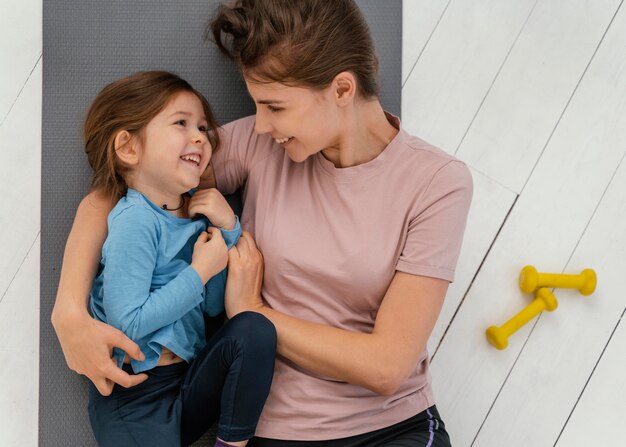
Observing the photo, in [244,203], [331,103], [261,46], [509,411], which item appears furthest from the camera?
[509,411]

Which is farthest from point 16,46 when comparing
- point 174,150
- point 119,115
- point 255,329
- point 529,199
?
point 529,199

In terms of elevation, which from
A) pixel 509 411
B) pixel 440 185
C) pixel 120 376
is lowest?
pixel 120 376

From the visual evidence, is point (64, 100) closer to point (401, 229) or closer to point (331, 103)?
point (331, 103)

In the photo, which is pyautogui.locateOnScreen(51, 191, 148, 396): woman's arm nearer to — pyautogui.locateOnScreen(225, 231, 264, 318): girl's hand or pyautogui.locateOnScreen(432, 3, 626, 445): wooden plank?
pyautogui.locateOnScreen(225, 231, 264, 318): girl's hand

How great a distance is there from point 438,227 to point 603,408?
2.89 feet

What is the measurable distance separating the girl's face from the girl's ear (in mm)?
13

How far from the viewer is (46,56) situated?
1628mm

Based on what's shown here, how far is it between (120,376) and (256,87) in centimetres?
61

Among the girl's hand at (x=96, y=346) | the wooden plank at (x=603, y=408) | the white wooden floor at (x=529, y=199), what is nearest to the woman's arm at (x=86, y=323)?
the girl's hand at (x=96, y=346)

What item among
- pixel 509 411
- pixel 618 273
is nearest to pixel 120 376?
pixel 509 411

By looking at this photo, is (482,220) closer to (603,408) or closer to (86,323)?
(603,408)

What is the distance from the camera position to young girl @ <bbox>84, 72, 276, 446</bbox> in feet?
4.36

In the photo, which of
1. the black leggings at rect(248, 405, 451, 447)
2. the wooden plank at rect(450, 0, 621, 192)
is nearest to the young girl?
the black leggings at rect(248, 405, 451, 447)

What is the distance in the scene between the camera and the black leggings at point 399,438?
143 cm
